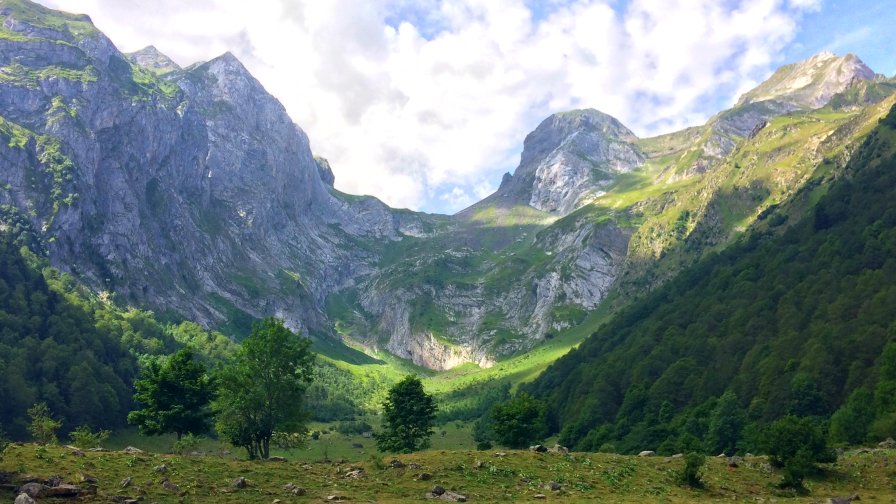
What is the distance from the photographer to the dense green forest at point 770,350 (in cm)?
10050

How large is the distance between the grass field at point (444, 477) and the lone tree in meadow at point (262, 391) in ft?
44.5

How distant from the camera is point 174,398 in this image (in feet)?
220

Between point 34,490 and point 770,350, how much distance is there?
13296 centimetres

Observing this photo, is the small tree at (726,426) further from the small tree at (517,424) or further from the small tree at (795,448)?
the small tree at (795,448)

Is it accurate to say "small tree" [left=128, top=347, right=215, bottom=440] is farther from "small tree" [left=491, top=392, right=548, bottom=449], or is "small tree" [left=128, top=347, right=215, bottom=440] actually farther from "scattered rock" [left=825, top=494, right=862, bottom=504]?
"scattered rock" [left=825, top=494, right=862, bottom=504]

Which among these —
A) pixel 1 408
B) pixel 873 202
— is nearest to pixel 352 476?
pixel 1 408

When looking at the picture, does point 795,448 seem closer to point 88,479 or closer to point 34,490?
point 88,479

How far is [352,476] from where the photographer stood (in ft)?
145

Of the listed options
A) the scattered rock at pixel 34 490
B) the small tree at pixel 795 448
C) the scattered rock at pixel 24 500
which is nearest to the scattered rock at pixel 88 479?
the scattered rock at pixel 34 490

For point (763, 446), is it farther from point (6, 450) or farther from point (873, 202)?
point (873, 202)

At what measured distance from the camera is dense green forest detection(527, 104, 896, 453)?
100 meters

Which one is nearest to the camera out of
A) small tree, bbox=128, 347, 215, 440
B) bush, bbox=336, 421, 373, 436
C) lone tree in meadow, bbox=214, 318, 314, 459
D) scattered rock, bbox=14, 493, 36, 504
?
scattered rock, bbox=14, 493, 36, 504

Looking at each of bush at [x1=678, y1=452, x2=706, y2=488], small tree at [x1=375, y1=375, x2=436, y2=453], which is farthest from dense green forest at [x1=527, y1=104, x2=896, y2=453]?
bush at [x1=678, y1=452, x2=706, y2=488]

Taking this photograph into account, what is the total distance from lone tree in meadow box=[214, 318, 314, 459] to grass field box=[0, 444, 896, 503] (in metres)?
13.6
